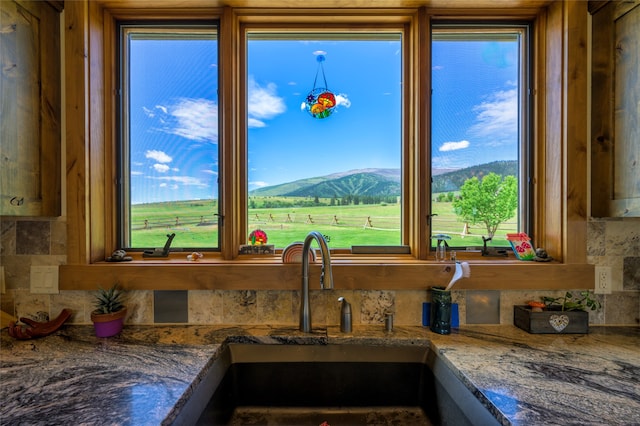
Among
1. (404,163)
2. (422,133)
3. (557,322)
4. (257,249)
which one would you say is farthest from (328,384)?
(422,133)

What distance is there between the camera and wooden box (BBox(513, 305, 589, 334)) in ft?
4.07

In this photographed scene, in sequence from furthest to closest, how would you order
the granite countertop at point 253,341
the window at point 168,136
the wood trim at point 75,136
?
the window at point 168,136
the wood trim at point 75,136
the granite countertop at point 253,341

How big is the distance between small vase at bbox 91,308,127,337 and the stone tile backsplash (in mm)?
108

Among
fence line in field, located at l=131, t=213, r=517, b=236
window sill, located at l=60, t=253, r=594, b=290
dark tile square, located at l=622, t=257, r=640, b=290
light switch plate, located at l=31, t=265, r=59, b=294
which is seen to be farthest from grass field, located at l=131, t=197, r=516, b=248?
dark tile square, located at l=622, t=257, r=640, b=290

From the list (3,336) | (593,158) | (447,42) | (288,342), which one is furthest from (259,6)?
(3,336)

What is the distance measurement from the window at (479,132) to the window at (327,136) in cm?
21

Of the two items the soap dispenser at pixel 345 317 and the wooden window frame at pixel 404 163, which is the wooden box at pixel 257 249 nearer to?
the wooden window frame at pixel 404 163

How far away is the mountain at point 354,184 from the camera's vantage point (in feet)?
5.13

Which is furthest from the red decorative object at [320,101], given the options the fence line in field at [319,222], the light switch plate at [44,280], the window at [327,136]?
the light switch plate at [44,280]

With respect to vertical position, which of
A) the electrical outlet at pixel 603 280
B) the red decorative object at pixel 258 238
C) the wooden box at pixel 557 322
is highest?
the red decorative object at pixel 258 238

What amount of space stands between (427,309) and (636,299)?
3.04ft

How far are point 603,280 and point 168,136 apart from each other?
2.14 meters

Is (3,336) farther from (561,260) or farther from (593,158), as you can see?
(593,158)

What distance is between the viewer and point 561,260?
1.37m
